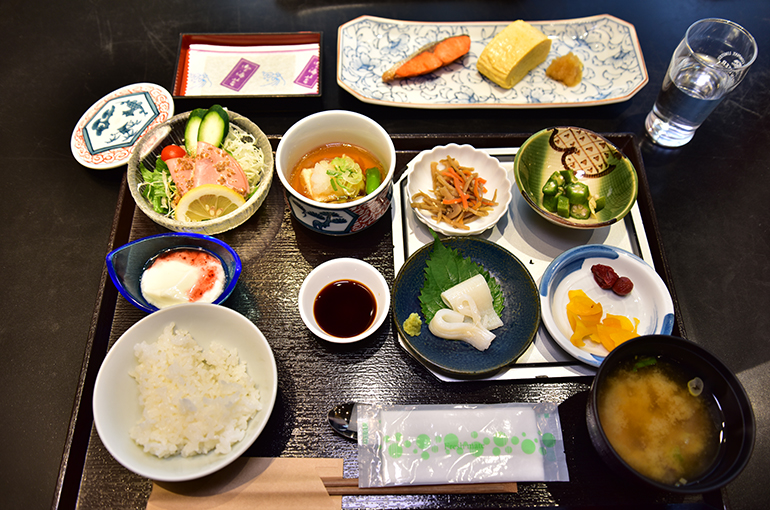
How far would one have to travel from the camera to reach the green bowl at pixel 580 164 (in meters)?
1.87

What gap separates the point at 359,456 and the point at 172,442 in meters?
0.59

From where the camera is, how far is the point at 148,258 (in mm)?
1667

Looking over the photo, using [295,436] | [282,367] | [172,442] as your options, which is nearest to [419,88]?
[282,367]

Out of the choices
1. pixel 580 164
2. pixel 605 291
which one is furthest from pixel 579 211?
pixel 605 291

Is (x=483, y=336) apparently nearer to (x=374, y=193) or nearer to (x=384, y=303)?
(x=384, y=303)

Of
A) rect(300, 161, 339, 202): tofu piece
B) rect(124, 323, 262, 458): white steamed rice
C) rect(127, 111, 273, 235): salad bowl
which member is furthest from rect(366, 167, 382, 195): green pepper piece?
rect(124, 323, 262, 458): white steamed rice

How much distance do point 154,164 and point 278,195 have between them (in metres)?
0.57

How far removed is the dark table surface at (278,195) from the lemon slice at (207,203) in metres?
0.18

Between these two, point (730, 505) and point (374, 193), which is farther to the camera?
point (374, 193)

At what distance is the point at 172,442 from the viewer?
1.31m

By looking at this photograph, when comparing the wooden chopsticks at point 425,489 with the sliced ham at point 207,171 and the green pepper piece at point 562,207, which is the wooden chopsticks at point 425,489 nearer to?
the green pepper piece at point 562,207

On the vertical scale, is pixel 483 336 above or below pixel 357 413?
above

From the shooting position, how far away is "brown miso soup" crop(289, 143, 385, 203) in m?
1.75

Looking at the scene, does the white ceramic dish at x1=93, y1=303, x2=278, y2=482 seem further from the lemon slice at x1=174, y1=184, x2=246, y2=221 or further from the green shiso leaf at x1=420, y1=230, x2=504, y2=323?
the green shiso leaf at x1=420, y1=230, x2=504, y2=323
